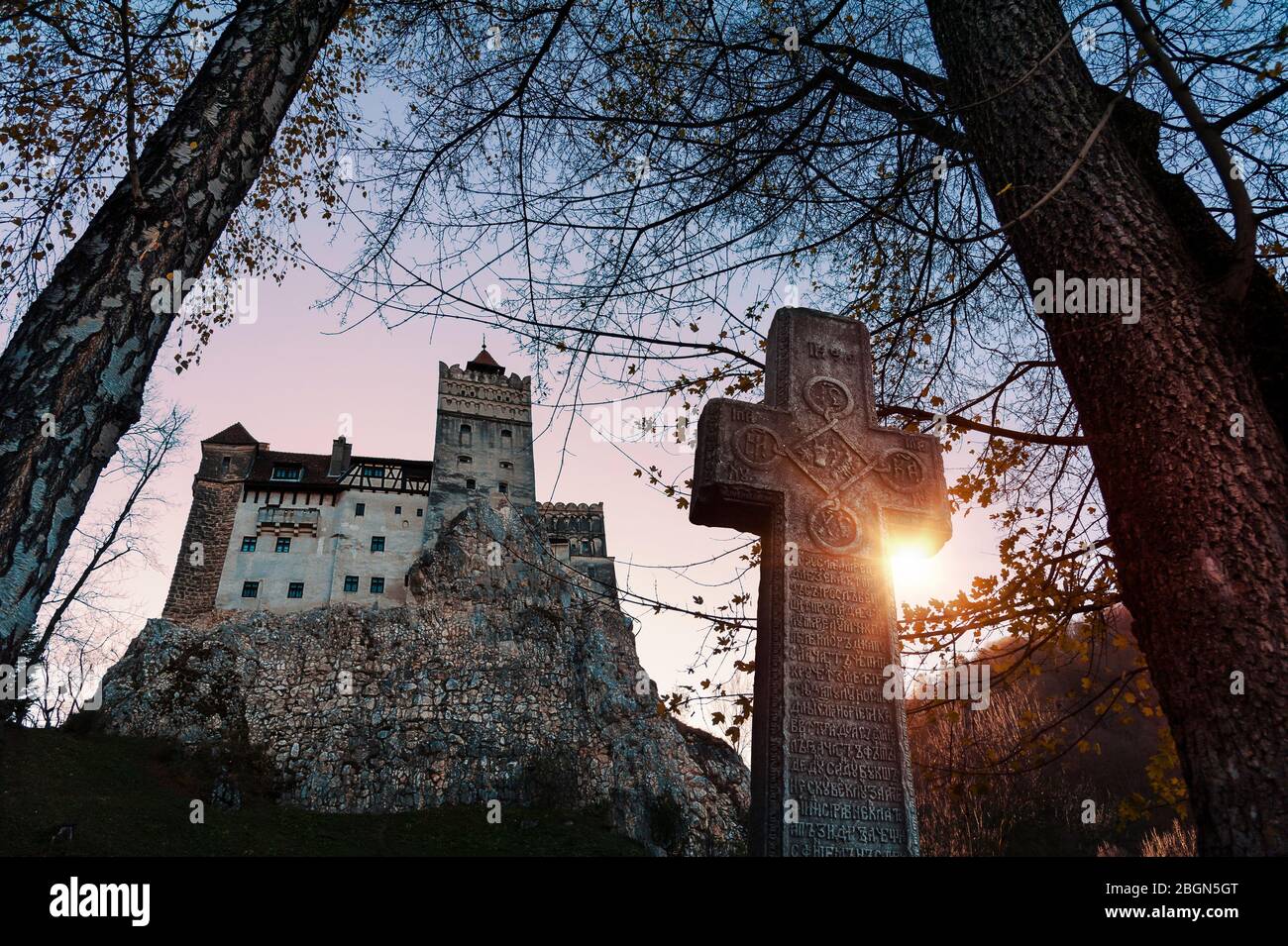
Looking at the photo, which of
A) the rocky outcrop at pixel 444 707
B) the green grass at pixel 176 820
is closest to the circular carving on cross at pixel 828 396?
the green grass at pixel 176 820

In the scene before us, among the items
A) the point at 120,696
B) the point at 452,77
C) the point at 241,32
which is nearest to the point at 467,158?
the point at 452,77

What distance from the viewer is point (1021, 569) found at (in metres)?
6.34

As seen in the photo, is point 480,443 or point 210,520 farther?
point 480,443

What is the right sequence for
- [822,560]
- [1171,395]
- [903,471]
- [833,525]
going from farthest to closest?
[903,471] → [833,525] → [822,560] → [1171,395]

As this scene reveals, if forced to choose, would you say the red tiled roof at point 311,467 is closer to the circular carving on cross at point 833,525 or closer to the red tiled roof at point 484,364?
the red tiled roof at point 484,364

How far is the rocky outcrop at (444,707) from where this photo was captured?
104 ft

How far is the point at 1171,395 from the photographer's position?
10.2ft

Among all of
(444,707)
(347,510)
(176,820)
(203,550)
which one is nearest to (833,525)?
(176,820)

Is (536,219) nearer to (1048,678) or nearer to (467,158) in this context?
(467,158)

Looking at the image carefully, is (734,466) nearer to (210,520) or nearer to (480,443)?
(210,520)

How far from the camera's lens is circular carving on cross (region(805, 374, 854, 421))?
18.5ft

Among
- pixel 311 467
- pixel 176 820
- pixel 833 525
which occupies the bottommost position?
pixel 176 820

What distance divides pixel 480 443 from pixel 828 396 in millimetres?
45436
